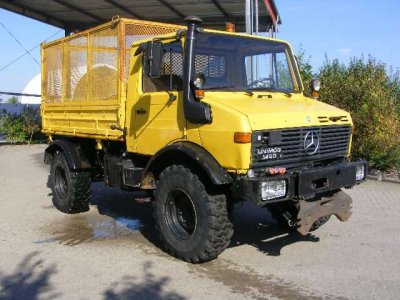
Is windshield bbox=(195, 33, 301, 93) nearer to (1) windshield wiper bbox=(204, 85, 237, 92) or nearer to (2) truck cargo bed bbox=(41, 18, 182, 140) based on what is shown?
(1) windshield wiper bbox=(204, 85, 237, 92)

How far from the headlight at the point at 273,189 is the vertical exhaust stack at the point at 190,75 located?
943 millimetres

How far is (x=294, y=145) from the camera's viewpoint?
17.3ft

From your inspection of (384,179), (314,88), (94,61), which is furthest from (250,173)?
(384,179)

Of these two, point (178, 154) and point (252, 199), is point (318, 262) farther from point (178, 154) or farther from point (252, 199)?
point (178, 154)

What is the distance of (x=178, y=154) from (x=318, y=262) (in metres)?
1.93

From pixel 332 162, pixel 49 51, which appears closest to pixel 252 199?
pixel 332 162

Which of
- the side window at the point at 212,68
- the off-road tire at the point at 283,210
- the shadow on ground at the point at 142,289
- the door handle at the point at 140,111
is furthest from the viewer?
the door handle at the point at 140,111

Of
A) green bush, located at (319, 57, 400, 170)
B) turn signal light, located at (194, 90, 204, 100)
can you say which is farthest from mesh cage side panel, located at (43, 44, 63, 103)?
green bush, located at (319, 57, 400, 170)

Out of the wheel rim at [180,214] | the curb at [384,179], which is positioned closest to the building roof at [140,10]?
the curb at [384,179]

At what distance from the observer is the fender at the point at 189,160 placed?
4977mm

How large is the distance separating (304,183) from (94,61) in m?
3.79

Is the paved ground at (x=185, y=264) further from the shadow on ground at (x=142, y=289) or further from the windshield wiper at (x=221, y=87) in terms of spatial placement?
the windshield wiper at (x=221, y=87)

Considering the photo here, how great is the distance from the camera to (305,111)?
17.8 feet

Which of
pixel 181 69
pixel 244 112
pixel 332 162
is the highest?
pixel 181 69
